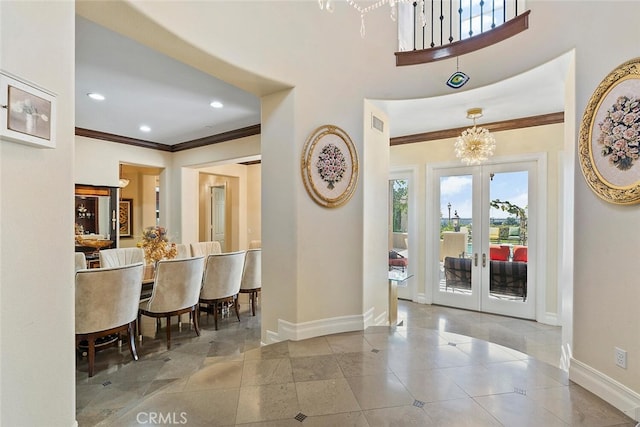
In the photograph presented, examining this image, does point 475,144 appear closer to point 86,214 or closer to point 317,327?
point 317,327

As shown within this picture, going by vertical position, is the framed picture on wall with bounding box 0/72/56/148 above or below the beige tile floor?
above

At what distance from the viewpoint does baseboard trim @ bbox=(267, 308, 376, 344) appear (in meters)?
3.14

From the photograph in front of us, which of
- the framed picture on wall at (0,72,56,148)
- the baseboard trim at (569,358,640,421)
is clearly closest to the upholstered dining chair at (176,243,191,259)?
the framed picture on wall at (0,72,56,148)

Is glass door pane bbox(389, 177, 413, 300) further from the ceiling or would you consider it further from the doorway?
the doorway

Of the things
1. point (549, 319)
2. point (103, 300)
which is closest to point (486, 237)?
point (549, 319)

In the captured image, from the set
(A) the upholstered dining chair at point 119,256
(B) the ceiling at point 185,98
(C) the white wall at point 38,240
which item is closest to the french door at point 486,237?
(B) the ceiling at point 185,98

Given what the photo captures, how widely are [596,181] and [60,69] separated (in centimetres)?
339

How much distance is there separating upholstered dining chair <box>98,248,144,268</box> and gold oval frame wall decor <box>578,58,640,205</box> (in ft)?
17.4

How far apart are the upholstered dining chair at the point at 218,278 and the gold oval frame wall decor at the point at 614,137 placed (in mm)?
3797

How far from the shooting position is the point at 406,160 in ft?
18.0

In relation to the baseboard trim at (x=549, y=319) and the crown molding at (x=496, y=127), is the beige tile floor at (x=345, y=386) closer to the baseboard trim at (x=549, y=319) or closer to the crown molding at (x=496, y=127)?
the baseboard trim at (x=549, y=319)

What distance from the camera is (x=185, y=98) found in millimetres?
3842

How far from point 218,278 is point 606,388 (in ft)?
12.9

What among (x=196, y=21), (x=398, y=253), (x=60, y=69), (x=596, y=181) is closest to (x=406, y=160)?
(x=398, y=253)
